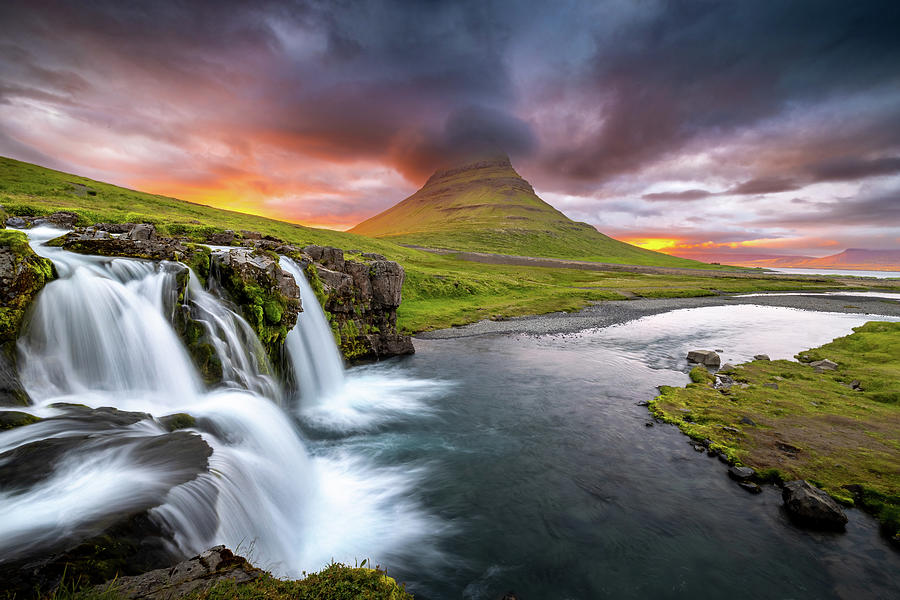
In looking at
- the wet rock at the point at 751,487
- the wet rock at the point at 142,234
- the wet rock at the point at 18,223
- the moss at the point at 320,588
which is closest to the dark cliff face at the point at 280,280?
the wet rock at the point at 142,234

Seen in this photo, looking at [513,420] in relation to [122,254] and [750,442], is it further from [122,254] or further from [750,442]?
[122,254]

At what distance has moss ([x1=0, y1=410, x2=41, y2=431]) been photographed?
8227mm

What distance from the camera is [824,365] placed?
24172mm

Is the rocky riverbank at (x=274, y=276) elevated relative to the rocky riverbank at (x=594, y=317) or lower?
elevated

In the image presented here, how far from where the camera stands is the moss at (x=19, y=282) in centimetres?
1066

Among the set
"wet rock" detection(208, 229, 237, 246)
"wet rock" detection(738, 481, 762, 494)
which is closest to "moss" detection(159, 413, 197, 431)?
"wet rock" detection(208, 229, 237, 246)

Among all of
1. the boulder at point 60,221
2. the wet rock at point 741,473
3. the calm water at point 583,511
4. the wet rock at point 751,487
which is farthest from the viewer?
the boulder at point 60,221

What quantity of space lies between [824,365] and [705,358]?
645 centimetres

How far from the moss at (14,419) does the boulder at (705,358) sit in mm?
33370

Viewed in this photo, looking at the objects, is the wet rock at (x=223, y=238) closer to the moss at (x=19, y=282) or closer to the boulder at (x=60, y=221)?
the boulder at (x=60, y=221)

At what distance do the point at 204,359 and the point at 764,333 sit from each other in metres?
51.0

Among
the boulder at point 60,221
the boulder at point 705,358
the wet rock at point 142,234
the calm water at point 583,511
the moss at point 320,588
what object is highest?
the boulder at point 60,221

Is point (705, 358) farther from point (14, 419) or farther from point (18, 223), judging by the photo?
point (18, 223)

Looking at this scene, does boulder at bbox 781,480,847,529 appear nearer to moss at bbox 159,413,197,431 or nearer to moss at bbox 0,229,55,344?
moss at bbox 159,413,197,431
